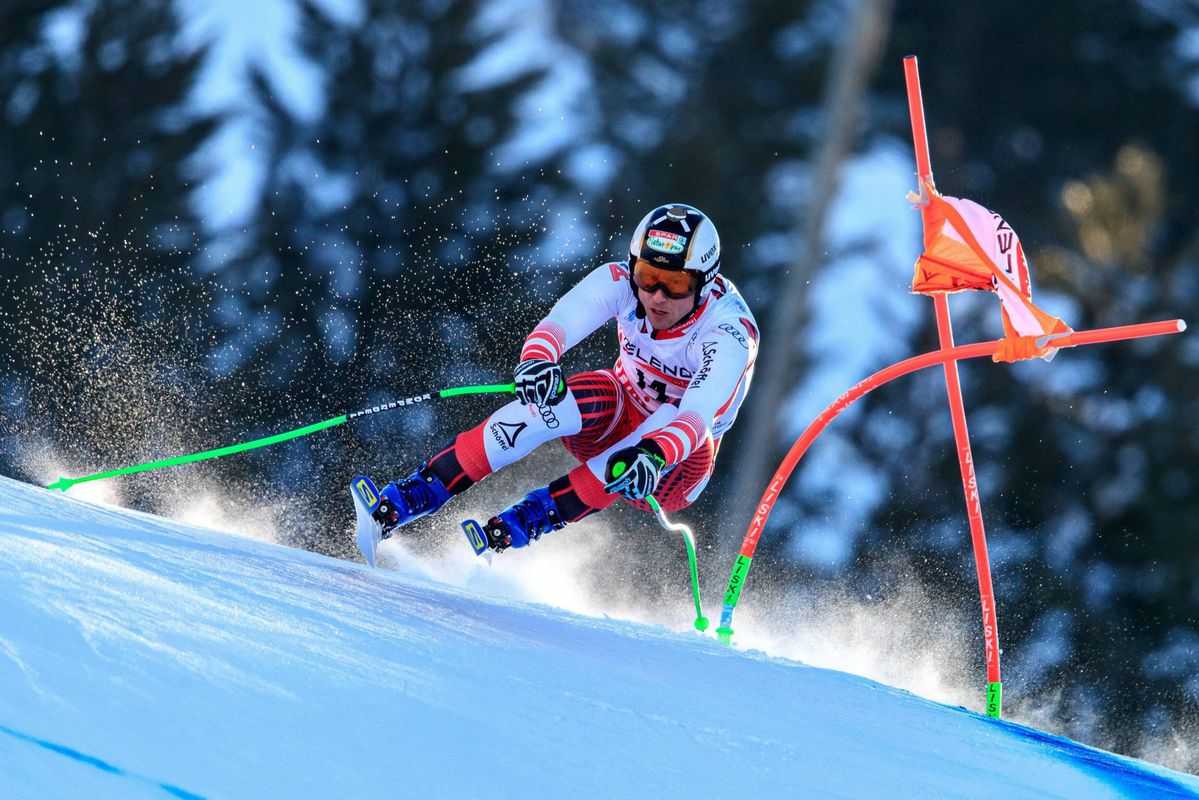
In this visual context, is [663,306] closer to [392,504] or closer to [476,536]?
[476,536]

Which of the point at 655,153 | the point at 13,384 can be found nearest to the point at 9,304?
the point at 13,384

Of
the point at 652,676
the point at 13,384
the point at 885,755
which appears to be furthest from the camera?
the point at 13,384

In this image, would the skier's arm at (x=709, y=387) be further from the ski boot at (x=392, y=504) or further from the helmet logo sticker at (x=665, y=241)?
the ski boot at (x=392, y=504)

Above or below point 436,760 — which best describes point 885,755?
above

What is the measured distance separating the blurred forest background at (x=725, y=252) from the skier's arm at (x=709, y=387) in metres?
10.1

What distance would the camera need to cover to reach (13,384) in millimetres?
14414

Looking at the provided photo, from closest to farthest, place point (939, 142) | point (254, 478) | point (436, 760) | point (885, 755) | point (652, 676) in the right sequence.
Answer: point (436, 760)
point (885, 755)
point (652, 676)
point (254, 478)
point (939, 142)

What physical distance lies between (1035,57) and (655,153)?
648cm

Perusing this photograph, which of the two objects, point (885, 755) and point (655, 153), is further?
point (655, 153)

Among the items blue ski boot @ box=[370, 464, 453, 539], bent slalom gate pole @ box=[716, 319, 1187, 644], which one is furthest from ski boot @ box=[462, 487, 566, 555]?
bent slalom gate pole @ box=[716, 319, 1187, 644]

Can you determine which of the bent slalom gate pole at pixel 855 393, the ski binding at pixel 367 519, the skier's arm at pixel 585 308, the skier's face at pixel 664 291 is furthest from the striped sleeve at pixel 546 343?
the bent slalom gate pole at pixel 855 393

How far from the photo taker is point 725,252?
1683 cm

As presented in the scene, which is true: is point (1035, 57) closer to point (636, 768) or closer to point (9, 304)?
point (9, 304)

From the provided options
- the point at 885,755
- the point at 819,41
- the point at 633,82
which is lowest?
the point at 885,755
